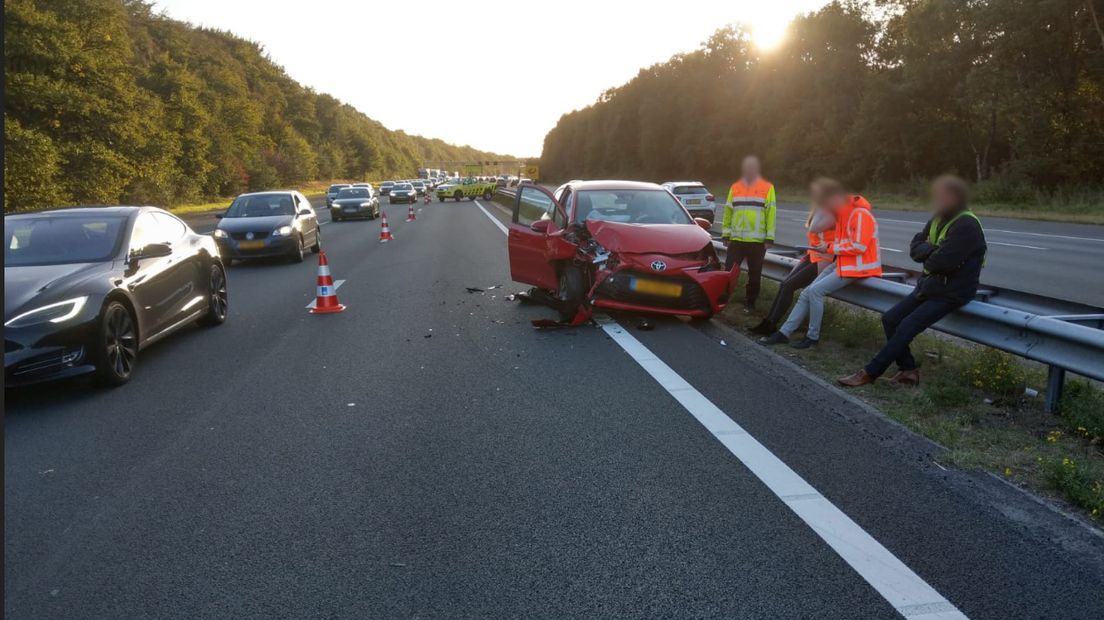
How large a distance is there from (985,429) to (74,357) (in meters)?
6.44

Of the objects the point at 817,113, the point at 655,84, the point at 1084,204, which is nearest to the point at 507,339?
the point at 1084,204

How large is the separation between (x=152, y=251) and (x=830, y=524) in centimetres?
640

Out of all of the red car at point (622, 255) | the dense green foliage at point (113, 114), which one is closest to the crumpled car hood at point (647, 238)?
the red car at point (622, 255)

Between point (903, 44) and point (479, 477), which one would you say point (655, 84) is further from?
point (479, 477)

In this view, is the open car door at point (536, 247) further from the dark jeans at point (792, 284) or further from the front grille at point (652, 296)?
the dark jeans at point (792, 284)

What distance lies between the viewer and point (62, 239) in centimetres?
733

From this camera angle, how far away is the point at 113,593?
3229 millimetres

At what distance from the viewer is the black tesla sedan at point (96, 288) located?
5.92 m

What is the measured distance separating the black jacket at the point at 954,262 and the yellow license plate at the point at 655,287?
115 inches

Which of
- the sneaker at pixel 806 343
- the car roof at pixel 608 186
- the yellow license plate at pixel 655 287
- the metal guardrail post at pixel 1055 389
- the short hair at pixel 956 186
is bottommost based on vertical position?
the sneaker at pixel 806 343

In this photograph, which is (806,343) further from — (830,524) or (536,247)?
(830,524)

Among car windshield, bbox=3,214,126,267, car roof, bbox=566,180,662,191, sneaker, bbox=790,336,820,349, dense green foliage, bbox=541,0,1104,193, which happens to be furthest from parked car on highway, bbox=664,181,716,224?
car windshield, bbox=3,214,126,267

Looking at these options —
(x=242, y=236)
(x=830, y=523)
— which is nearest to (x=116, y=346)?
(x=830, y=523)

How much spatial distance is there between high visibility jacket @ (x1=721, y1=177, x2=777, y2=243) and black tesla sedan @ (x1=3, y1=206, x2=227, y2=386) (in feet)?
19.4
